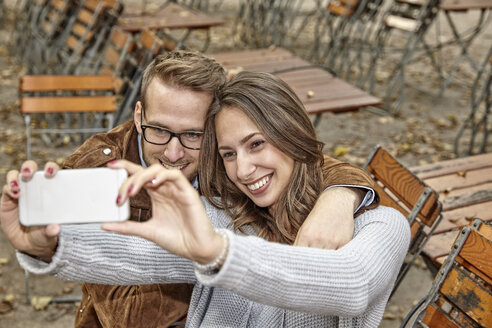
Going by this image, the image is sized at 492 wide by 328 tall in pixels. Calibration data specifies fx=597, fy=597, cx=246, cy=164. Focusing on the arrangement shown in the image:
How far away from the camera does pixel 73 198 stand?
1.42m

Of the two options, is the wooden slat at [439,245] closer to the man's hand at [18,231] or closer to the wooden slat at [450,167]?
the wooden slat at [450,167]

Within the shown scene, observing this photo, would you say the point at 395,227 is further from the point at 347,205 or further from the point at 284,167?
the point at 284,167

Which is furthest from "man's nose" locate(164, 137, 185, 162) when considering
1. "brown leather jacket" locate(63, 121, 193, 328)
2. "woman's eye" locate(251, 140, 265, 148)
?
"woman's eye" locate(251, 140, 265, 148)

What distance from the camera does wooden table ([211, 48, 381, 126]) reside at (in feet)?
14.2

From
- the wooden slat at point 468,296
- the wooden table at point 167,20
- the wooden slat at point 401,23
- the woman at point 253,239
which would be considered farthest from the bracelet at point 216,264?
the wooden slat at point 401,23

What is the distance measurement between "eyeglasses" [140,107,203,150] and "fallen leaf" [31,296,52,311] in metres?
1.81

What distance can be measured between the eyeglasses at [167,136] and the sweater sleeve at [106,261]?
679 millimetres

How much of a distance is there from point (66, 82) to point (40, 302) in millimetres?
1963

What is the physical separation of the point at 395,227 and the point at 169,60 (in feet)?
4.11

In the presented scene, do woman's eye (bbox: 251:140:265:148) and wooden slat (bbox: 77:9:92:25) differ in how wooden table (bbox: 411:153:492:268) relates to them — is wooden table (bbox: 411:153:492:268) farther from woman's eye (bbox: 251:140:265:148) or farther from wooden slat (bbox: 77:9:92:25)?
wooden slat (bbox: 77:9:92:25)

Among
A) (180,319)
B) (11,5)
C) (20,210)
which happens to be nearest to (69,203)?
(20,210)

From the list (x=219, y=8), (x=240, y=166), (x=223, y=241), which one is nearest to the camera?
(x=223, y=241)

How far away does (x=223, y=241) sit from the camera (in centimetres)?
132

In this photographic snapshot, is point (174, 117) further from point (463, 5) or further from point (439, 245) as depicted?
point (463, 5)
